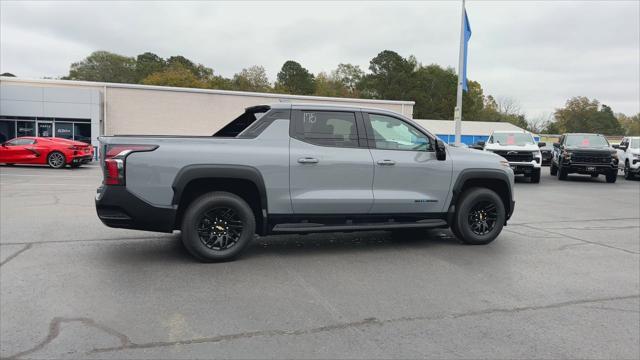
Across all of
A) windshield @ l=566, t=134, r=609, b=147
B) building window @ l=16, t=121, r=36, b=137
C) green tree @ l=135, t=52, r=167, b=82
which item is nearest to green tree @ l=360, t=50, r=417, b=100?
green tree @ l=135, t=52, r=167, b=82

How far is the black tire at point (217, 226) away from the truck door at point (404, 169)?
165 centimetres

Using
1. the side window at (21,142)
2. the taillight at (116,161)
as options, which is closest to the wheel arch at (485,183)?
the taillight at (116,161)

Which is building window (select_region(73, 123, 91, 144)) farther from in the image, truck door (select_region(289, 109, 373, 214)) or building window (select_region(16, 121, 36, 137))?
truck door (select_region(289, 109, 373, 214))

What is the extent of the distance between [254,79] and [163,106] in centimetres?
4710

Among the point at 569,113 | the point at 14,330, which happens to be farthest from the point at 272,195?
the point at 569,113

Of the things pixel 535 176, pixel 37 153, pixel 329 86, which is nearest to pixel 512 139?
pixel 535 176

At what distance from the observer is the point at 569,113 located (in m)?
97.6

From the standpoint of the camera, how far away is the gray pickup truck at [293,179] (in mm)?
5254

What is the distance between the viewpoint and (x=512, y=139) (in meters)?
18.3

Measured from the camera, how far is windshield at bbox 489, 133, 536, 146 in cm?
1809

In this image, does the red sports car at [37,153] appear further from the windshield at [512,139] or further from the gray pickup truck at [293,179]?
the windshield at [512,139]

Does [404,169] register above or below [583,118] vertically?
below

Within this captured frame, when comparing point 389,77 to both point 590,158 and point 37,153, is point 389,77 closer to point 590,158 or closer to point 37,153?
point 590,158

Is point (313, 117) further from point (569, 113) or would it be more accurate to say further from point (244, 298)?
point (569, 113)
